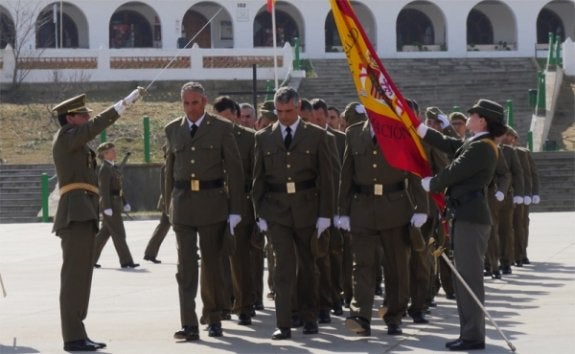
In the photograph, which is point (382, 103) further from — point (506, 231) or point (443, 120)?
point (506, 231)

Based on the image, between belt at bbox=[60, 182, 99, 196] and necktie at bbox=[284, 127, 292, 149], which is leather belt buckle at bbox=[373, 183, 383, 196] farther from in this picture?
belt at bbox=[60, 182, 99, 196]

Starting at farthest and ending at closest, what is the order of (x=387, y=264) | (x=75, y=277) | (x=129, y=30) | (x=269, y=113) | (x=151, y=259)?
(x=129, y=30) < (x=151, y=259) < (x=269, y=113) < (x=387, y=264) < (x=75, y=277)

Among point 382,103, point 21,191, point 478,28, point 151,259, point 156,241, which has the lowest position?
point 21,191

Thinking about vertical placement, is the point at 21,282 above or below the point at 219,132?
below

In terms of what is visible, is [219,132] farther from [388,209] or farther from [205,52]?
[205,52]

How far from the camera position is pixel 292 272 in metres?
11.5

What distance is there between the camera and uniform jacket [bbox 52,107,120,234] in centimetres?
1109

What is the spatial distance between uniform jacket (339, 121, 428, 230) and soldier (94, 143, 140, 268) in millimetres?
7436

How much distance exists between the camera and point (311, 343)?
11.2 m

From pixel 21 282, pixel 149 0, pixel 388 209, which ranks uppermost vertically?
pixel 149 0

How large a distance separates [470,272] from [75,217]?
301cm

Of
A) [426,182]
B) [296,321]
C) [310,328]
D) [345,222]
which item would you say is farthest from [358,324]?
[426,182]

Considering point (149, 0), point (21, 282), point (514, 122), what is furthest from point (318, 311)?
point (149, 0)

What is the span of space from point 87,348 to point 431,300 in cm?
370
